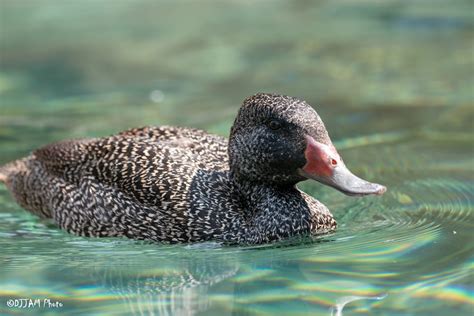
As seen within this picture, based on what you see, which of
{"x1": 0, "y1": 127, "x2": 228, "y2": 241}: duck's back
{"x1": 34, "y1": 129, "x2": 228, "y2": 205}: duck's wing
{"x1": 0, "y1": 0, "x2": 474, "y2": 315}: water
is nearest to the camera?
{"x1": 0, "y1": 0, "x2": 474, "y2": 315}: water

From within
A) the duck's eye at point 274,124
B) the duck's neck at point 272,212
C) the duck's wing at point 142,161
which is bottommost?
the duck's neck at point 272,212

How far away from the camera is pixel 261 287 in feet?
25.9

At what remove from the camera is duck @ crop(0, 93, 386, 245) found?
28.7ft

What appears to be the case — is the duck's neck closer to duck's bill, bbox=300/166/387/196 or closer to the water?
the water

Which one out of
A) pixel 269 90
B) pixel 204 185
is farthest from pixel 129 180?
pixel 269 90

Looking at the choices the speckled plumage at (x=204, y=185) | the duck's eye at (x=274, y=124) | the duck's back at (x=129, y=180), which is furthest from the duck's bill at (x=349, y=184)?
the duck's back at (x=129, y=180)

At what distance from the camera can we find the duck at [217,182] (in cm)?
873

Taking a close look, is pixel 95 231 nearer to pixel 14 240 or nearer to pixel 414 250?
pixel 14 240

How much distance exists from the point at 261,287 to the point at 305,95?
7024 mm

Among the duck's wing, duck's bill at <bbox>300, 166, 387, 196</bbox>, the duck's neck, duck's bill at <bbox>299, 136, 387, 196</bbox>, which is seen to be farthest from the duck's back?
duck's bill at <bbox>300, 166, 387, 196</bbox>

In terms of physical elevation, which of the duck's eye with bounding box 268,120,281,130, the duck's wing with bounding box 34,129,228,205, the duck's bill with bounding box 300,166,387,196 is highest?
the duck's eye with bounding box 268,120,281,130

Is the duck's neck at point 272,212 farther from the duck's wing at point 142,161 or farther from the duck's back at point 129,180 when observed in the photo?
the duck's wing at point 142,161

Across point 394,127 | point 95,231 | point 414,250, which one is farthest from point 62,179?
point 394,127

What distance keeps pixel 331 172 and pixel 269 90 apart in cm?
654
